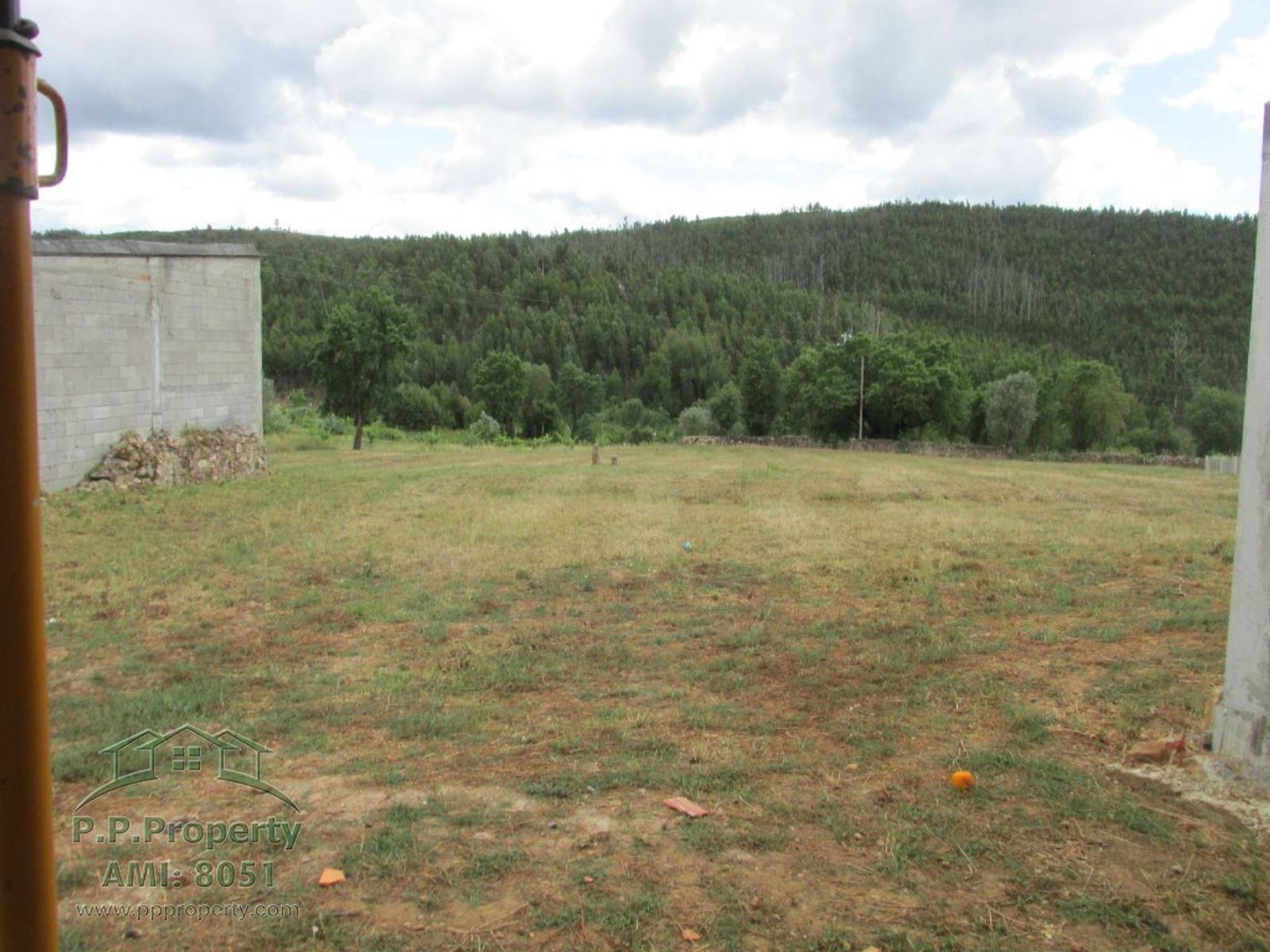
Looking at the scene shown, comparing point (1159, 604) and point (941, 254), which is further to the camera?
point (941, 254)

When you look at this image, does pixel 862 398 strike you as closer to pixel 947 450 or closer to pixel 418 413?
pixel 947 450

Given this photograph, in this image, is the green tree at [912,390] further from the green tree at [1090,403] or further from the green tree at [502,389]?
the green tree at [502,389]

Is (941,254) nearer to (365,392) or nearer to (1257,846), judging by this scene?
(365,392)

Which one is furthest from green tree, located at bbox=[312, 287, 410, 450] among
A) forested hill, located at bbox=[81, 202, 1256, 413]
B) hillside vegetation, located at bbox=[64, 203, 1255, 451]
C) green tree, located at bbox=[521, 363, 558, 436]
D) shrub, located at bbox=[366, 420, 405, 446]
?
forested hill, located at bbox=[81, 202, 1256, 413]

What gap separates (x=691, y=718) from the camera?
5.56 m

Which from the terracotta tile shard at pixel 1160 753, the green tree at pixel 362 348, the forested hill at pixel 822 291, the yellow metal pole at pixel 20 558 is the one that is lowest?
the terracotta tile shard at pixel 1160 753

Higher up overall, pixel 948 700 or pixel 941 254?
pixel 941 254

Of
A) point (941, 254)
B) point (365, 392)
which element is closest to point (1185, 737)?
point (365, 392)

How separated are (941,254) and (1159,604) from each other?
5864 inches

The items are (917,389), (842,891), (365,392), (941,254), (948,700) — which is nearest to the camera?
(842,891)

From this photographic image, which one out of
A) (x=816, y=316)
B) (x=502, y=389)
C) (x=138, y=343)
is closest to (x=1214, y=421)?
(x=502, y=389)

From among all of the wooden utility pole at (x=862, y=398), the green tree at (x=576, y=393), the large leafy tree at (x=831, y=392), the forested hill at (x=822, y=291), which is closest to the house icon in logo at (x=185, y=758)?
the wooden utility pole at (x=862, y=398)

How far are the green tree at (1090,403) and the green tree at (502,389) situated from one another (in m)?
38.0

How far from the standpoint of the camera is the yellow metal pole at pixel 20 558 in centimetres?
167
